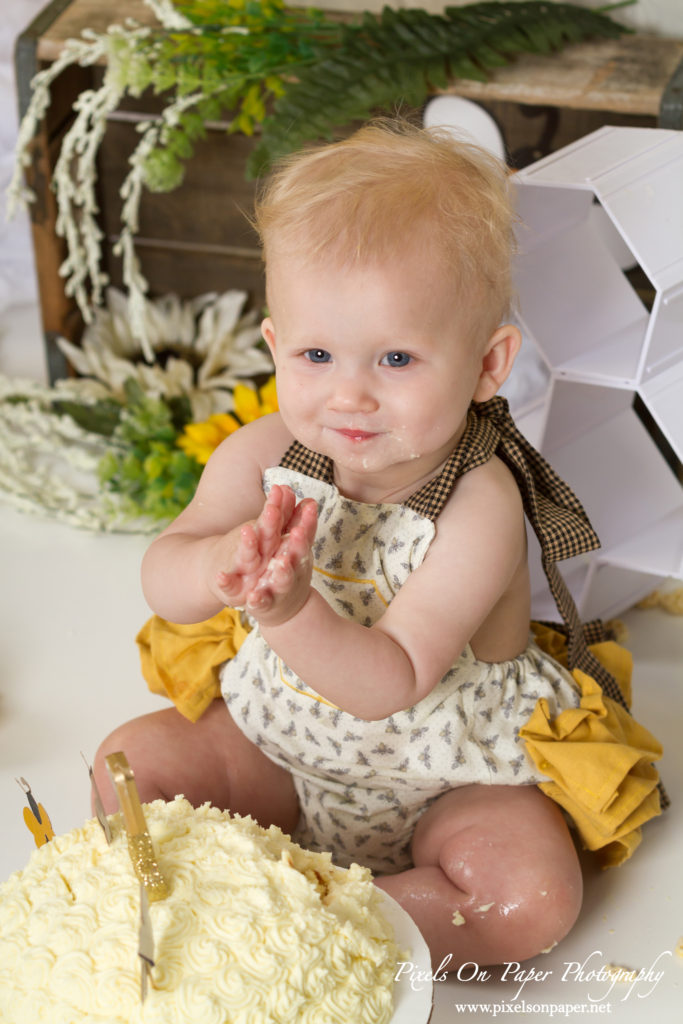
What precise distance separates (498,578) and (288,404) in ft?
0.84

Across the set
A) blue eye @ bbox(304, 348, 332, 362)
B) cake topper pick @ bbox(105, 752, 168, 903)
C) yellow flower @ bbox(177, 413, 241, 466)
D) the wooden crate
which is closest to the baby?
blue eye @ bbox(304, 348, 332, 362)

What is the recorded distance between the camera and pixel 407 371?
3.21ft

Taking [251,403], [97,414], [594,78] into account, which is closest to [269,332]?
[251,403]

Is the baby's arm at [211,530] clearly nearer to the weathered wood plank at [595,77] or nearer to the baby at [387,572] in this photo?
the baby at [387,572]

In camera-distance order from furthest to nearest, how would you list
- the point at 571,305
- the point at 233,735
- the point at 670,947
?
the point at 571,305
the point at 233,735
the point at 670,947

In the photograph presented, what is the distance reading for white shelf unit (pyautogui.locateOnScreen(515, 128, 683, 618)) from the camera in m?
1.29

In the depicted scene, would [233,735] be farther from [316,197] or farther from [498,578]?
[316,197]

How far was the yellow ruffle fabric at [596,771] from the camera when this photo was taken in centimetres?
114

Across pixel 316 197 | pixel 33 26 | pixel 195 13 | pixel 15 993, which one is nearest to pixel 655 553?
pixel 316 197

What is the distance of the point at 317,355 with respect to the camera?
100 cm

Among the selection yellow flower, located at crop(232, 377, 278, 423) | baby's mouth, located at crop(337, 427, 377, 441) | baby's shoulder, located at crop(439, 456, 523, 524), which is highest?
baby's mouth, located at crop(337, 427, 377, 441)

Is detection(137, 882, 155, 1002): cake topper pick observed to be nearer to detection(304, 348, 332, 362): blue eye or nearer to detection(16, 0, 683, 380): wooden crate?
detection(304, 348, 332, 362): blue eye

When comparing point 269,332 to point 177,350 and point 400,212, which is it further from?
point 177,350

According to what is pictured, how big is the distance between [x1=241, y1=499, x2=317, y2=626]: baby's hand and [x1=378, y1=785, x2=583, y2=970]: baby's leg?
35 cm
